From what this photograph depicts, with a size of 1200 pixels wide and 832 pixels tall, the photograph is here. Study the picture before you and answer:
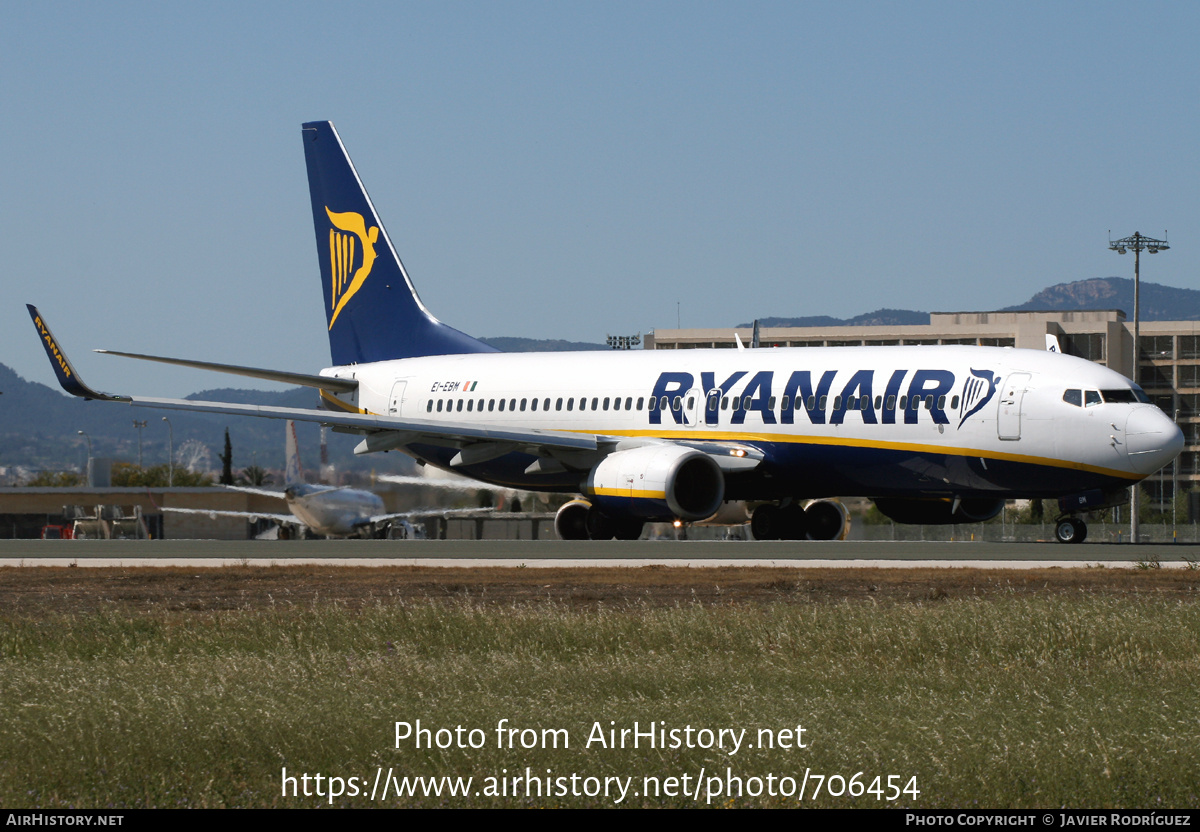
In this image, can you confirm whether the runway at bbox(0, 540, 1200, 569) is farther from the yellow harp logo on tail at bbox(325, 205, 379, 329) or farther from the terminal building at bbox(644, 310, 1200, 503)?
the terminal building at bbox(644, 310, 1200, 503)

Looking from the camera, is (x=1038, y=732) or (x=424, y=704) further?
(x=424, y=704)

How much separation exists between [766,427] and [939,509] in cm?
465

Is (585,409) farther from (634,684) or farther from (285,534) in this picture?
(285,534)

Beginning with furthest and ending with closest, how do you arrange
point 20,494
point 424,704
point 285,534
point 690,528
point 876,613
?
point 20,494 → point 285,534 → point 690,528 → point 876,613 → point 424,704

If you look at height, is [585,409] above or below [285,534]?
above

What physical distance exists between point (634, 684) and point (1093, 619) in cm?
550

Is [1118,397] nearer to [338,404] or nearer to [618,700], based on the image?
[618,700]

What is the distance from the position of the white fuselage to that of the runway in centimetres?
148

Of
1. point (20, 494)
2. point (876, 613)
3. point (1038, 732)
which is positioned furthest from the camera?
point (20, 494)

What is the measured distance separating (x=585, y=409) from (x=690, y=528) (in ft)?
81.0

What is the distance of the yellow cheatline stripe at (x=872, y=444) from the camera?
27.9 meters
